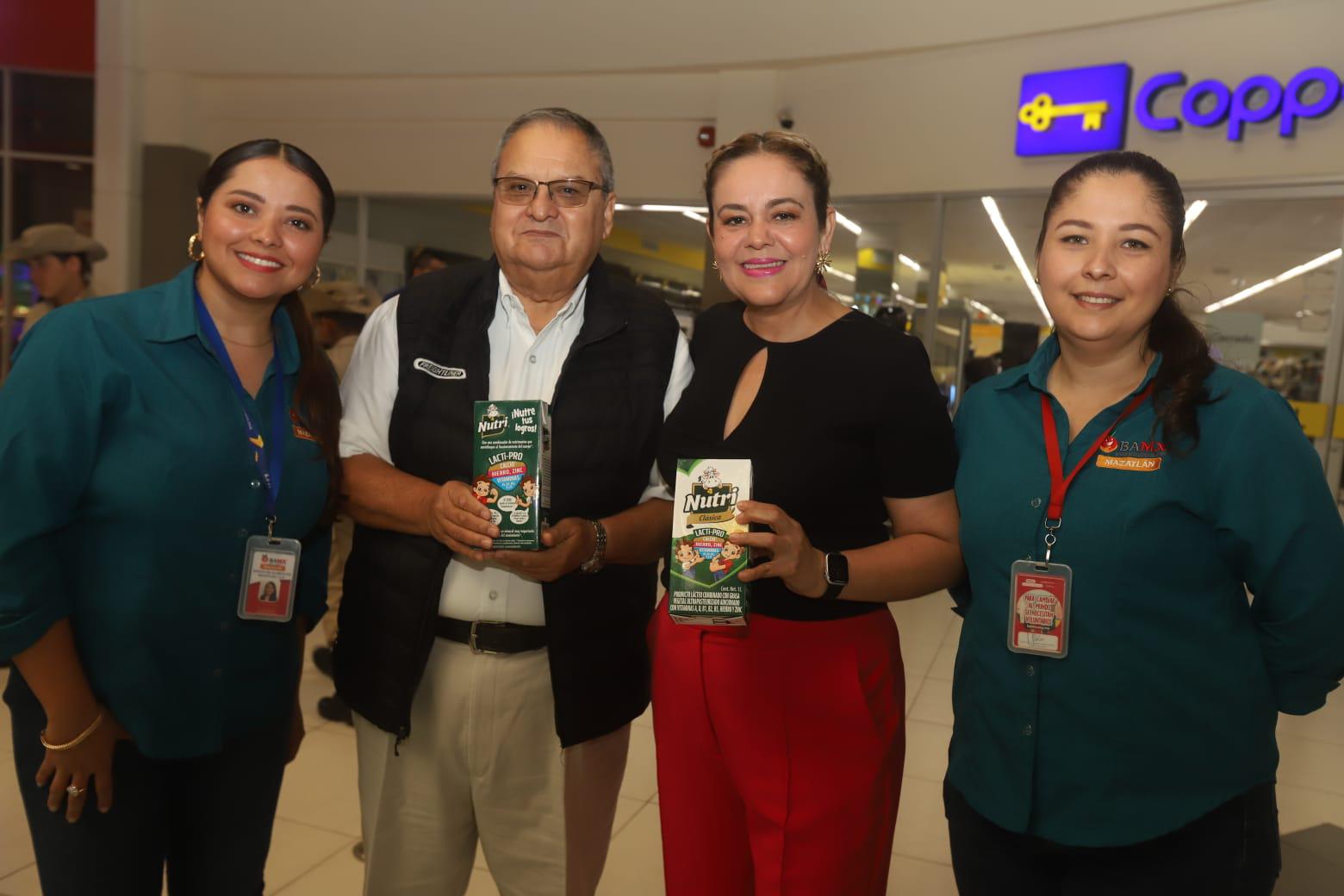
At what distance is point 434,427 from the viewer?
1.77 metres

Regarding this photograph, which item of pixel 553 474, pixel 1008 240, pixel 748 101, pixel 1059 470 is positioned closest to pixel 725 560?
pixel 553 474

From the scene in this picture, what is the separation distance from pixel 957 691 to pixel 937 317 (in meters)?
6.64

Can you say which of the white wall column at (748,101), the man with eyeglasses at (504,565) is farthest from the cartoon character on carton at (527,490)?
the white wall column at (748,101)

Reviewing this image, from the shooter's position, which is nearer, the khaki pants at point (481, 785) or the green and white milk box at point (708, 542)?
the green and white milk box at point (708, 542)

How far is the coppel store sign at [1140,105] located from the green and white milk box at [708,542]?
6.14m

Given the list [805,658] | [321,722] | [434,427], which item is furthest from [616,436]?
[321,722]

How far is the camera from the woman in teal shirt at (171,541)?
149 cm

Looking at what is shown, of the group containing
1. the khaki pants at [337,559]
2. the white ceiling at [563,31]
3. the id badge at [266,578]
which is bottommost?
the khaki pants at [337,559]

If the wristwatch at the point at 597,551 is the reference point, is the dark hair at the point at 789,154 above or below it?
above

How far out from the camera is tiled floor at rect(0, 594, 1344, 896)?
9.36 ft

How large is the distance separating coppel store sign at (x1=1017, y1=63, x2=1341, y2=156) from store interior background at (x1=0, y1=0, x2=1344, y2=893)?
0.09 m

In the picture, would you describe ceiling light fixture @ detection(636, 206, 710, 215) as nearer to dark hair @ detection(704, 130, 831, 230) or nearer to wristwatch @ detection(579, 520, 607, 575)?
dark hair @ detection(704, 130, 831, 230)

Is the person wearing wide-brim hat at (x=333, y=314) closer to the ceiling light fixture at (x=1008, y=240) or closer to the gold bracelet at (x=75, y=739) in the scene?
the gold bracelet at (x=75, y=739)

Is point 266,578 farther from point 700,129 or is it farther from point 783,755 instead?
point 700,129
